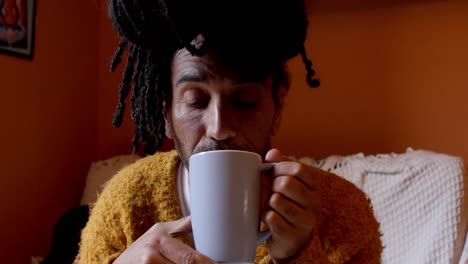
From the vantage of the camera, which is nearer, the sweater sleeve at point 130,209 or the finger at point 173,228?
the finger at point 173,228

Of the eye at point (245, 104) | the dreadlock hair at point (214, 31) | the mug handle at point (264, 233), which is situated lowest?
the mug handle at point (264, 233)

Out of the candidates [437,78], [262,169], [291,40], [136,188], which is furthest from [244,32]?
[437,78]

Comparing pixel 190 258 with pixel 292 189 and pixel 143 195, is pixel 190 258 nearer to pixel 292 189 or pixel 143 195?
pixel 292 189

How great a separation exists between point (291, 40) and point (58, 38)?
133 cm

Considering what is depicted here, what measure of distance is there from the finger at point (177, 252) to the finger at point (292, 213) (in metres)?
0.10

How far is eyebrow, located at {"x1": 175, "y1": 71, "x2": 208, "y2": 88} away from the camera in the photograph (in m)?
0.79

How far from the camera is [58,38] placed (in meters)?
1.94

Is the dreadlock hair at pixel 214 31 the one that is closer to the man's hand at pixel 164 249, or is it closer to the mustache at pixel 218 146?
the mustache at pixel 218 146

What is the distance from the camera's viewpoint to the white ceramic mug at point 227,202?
0.59 metres

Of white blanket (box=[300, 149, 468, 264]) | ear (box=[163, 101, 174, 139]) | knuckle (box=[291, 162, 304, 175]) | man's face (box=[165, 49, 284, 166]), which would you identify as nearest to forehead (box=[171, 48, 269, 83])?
man's face (box=[165, 49, 284, 166])

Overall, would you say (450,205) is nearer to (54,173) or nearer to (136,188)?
(136,188)

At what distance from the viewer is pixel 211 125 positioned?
2.51 ft

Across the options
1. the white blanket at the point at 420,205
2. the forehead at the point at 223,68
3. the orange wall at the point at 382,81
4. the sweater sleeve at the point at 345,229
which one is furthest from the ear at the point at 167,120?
the orange wall at the point at 382,81

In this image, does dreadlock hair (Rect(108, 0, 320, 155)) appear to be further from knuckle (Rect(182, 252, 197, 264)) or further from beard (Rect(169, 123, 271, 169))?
knuckle (Rect(182, 252, 197, 264))
